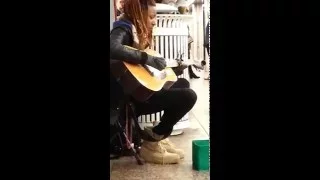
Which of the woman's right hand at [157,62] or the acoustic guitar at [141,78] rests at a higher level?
the woman's right hand at [157,62]

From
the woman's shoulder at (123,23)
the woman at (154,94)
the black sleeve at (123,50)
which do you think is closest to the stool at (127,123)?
the woman at (154,94)

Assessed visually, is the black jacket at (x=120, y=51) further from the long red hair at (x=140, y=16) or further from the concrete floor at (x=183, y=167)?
the concrete floor at (x=183, y=167)

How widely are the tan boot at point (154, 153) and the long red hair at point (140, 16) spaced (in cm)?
36

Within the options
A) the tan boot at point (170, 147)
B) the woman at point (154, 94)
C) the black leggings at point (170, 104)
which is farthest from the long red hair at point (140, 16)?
the tan boot at point (170, 147)

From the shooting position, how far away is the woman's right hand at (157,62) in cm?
163

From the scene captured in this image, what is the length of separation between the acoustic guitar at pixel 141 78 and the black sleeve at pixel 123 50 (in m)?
0.02

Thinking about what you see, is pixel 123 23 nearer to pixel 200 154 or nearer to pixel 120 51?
pixel 120 51

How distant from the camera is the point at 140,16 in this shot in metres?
1.61

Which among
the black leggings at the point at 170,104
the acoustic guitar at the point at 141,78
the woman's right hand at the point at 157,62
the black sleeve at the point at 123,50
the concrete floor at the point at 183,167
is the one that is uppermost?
the black sleeve at the point at 123,50

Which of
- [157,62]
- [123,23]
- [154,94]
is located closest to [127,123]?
[154,94]

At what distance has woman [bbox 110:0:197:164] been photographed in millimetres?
1600
